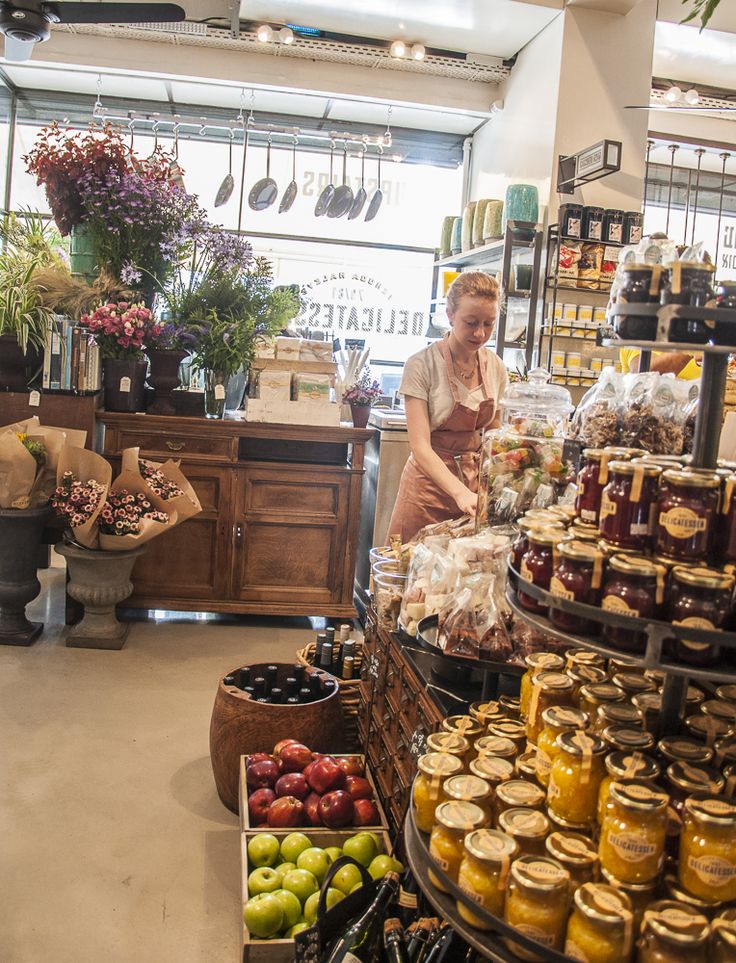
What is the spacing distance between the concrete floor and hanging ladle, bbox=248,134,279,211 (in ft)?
12.3

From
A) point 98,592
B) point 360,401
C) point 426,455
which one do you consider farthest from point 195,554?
point 426,455

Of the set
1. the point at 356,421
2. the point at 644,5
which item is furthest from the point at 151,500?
the point at 644,5

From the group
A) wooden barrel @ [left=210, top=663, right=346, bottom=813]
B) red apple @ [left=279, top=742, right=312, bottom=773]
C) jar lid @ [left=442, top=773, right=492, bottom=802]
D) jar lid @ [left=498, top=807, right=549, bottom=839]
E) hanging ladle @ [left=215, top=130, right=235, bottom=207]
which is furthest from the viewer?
hanging ladle @ [left=215, top=130, right=235, bottom=207]

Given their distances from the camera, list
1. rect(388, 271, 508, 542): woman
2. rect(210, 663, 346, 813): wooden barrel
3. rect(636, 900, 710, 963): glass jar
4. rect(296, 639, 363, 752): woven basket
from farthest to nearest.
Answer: rect(388, 271, 508, 542): woman, rect(296, 639, 363, 752): woven basket, rect(210, 663, 346, 813): wooden barrel, rect(636, 900, 710, 963): glass jar

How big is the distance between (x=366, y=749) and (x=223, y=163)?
5.57 m

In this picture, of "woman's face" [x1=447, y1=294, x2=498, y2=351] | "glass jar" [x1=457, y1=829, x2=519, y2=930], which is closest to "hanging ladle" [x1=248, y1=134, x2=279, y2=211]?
"woman's face" [x1=447, y1=294, x2=498, y2=351]

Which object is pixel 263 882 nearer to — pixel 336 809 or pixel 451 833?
pixel 336 809

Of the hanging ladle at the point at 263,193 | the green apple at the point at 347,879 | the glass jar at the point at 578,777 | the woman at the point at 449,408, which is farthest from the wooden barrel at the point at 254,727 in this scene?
the hanging ladle at the point at 263,193

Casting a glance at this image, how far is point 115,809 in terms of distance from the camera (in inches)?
110

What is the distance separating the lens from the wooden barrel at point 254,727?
8.95 feet

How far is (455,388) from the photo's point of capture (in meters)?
3.53

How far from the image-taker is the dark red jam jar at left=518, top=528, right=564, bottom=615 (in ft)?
4.89

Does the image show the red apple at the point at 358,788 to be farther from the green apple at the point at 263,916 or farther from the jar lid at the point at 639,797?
the jar lid at the point at 639,797

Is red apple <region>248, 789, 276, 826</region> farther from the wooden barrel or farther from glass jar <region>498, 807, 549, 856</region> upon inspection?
glass jar <region>498, 807, 549, 856</region>
